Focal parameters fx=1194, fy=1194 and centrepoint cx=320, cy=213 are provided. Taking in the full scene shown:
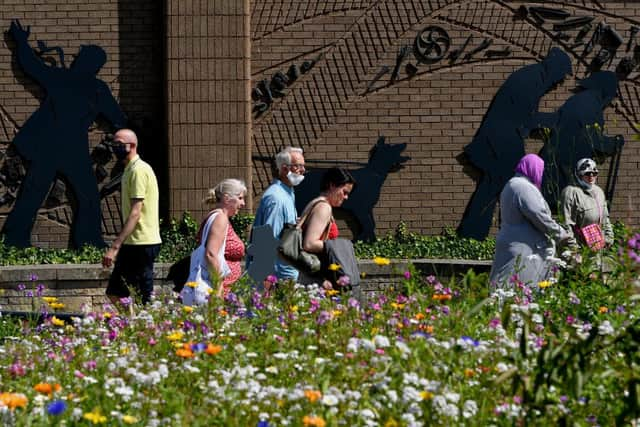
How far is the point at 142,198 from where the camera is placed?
8461mm

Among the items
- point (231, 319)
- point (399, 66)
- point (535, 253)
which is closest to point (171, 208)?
point (399, 66)

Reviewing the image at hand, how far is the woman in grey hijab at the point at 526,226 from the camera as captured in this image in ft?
25.9

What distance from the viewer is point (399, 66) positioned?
1380 centimetres

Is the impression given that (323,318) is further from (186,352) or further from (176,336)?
(186,352)

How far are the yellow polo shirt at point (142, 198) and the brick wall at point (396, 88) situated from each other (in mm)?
5153

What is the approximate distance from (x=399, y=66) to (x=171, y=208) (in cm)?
309

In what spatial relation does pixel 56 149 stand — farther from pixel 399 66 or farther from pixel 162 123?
pixel 399 66

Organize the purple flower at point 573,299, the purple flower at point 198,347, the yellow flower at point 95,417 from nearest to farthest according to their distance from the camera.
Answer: the yellow flower at point 95,417
the purple flower at point 198,347
the purple flower at point 573,299

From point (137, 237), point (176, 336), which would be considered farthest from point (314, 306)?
point (137, 237)

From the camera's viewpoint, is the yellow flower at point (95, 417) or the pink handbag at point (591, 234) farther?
the pink handbag at point (591, 234)

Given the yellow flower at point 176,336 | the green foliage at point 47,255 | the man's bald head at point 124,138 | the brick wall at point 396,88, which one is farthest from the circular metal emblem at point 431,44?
the yellow flower at point 176,336

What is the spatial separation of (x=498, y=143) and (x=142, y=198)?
6440mm

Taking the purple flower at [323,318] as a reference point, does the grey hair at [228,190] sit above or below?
above

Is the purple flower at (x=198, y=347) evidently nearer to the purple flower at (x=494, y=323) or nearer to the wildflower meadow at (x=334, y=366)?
the wildflower meadow at (x=334, y=366)
